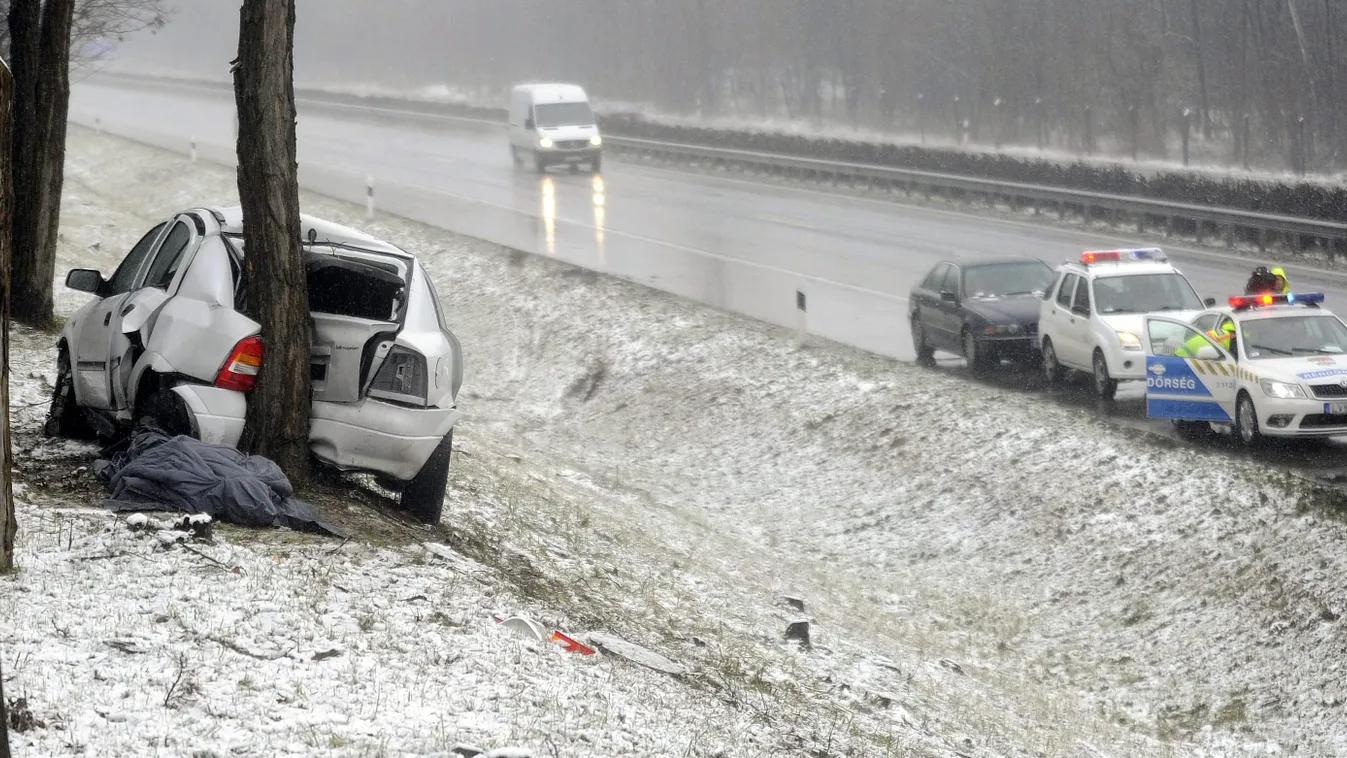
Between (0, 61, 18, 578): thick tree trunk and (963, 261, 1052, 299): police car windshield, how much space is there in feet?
46.3

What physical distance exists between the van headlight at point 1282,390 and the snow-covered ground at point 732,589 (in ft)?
2.74

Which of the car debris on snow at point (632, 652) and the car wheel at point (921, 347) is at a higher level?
the car debris on snow at point (632, 652)

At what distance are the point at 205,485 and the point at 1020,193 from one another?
27937mm

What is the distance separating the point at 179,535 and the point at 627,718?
2709 mm

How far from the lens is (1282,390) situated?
43.5ft

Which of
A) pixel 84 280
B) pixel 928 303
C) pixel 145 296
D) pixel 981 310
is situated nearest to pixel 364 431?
pixel 145 296

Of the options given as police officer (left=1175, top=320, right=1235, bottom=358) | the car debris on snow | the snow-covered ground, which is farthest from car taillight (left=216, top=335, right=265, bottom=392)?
police officer (left=1175, top=320, right=1235, bottom=358)

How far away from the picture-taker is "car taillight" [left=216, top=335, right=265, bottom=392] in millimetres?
8508

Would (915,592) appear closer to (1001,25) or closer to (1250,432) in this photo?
(1250,432)

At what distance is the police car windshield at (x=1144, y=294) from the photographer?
16.7m

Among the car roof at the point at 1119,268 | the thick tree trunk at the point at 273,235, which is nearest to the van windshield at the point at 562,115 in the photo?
the car roof at the point at 1119,268

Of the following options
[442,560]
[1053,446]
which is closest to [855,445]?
[1053,446]

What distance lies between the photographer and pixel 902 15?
6372 cm

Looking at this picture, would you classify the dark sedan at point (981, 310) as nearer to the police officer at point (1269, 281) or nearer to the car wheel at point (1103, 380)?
the car wheel at point (1103, 380)
